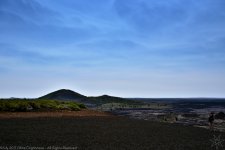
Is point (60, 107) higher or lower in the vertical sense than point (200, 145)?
higher

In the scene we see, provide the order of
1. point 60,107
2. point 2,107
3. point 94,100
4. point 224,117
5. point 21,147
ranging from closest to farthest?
point 21,147 → point 2,107 → point 224,117 → point 60,107 → point 94,100

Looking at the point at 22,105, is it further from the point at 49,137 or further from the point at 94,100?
the point at 94,100

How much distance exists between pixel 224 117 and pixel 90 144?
39.9 metres

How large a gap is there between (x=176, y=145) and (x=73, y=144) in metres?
7.21

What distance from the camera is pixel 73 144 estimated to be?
2067cm

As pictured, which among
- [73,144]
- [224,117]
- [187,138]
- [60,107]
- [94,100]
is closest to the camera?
[73,144]

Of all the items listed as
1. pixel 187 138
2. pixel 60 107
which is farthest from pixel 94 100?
pixel 187 138

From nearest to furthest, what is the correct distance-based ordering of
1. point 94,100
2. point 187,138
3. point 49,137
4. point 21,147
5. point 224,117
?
point 21,147 < point 49,137 < point 187,138 < point 224,117 < point 94,100

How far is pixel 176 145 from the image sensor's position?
70.0 feet

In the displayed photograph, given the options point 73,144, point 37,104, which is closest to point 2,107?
point 37,104

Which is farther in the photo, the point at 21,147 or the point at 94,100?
the point at 94,100

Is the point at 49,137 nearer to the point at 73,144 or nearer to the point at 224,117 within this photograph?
the point at 73,144

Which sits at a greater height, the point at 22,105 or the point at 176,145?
the point at 22,105

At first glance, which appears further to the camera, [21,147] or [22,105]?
[22,105]
